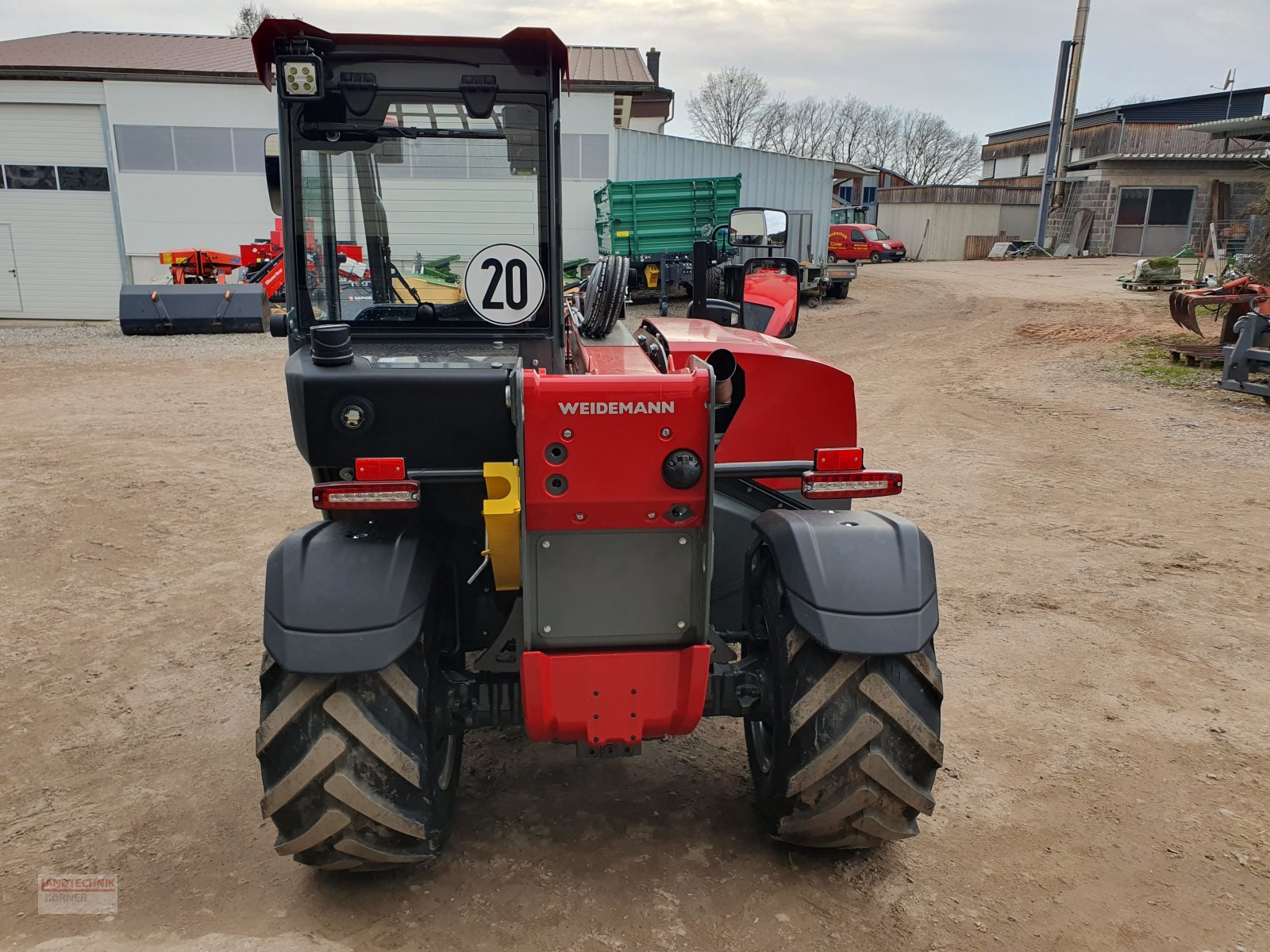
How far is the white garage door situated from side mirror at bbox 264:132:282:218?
20.7 metres

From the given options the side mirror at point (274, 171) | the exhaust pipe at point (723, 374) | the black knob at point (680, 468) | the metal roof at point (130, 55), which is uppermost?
the metal roof at point (130, 55)

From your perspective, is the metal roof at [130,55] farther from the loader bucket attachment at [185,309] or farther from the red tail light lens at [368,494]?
the red tail light lens at [368,494]

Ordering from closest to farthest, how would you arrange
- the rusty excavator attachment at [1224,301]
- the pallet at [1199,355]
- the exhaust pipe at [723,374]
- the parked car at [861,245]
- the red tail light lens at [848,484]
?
the exhaust pipe at [723,374]
the red tail light lens at [848,484]
the rusty excavator attachment at [1224,301]
the pallet at [1199,355]
the parked car at [861,245]

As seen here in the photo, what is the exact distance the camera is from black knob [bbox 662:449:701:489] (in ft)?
8.10

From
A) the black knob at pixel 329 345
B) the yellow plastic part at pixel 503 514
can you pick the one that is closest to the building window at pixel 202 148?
the black knob at pixel 329 345

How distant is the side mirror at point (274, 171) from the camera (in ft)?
10.3

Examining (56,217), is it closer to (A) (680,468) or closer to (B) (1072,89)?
(A) (680,468)

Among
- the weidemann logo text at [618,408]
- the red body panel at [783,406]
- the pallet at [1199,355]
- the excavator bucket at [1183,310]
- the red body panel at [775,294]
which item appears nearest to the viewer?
the weidemann logo text at [618,408]

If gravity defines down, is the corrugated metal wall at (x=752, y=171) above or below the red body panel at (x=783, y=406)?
above

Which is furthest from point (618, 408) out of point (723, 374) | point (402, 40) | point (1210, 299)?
point (1210, 299)

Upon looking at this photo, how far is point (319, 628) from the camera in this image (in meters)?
2.49

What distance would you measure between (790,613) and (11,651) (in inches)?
158

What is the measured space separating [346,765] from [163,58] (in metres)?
23.7

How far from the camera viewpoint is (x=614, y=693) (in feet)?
8.57
